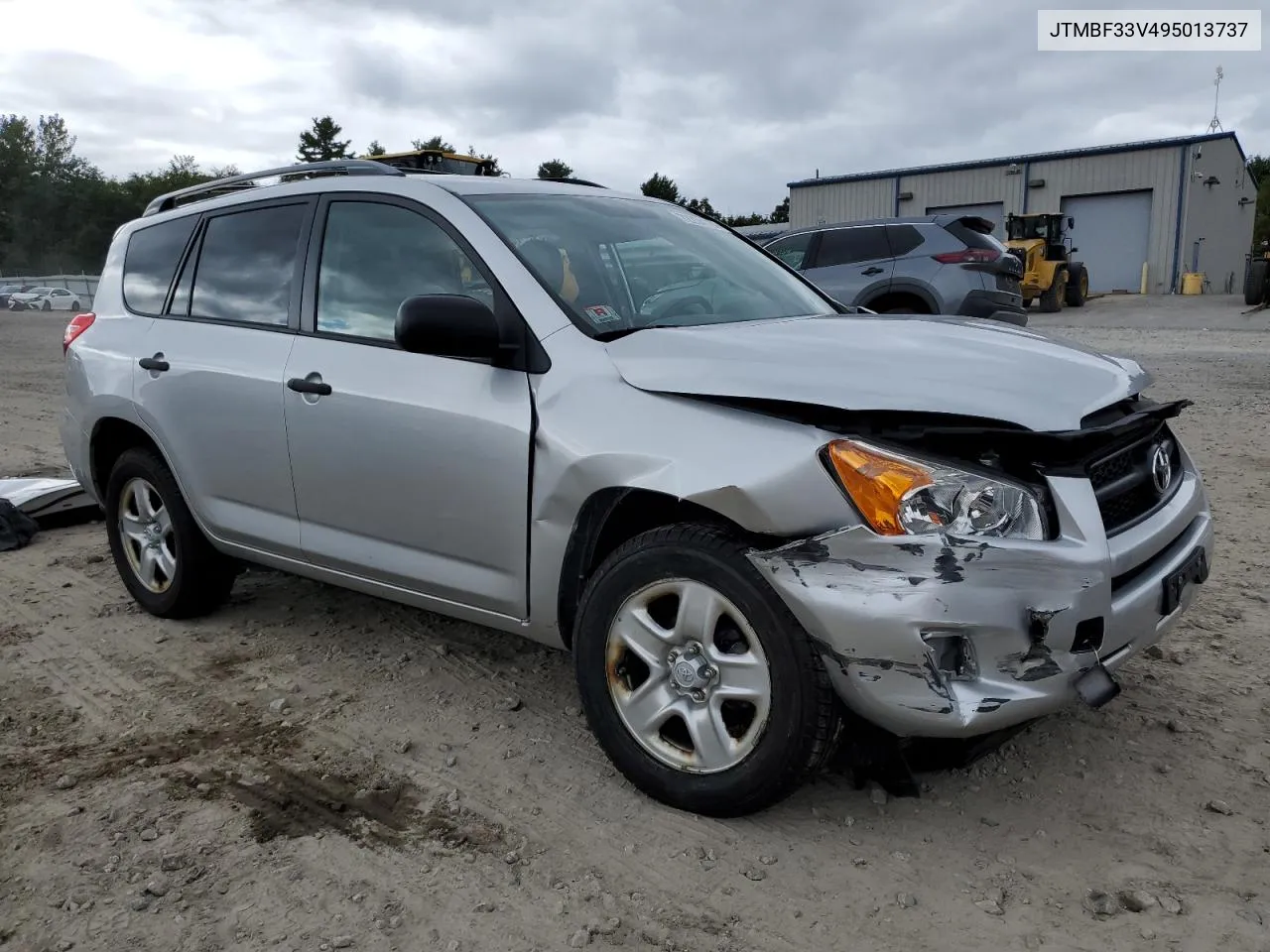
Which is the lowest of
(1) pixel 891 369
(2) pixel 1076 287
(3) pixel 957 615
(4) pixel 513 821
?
(4) pixel 513 821

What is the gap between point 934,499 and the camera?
243 centimetres

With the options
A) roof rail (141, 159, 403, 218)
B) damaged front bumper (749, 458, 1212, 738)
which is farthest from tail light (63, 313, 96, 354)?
damaged front bumper (749, 458, 1212, 738)

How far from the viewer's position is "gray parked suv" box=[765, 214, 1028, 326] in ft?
37.0

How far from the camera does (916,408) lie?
2432mm

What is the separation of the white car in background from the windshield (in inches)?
1518

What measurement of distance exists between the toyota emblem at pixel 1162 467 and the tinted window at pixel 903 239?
29.6 ft

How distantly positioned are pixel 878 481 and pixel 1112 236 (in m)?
35.8

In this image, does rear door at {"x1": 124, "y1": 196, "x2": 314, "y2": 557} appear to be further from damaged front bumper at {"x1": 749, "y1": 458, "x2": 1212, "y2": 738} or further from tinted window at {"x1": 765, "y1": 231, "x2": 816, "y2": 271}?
tinted window at {"x1": 765, "y1": 231, "x2": 816, "y2": 271}

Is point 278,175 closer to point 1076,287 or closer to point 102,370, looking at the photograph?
point 102,370

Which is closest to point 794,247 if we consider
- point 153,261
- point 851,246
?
point 851,246

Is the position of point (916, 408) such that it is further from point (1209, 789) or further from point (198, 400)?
point (198, 400)

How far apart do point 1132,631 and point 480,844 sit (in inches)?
68.4

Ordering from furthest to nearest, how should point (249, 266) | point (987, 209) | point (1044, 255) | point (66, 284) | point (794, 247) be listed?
point (66, 284)
point (987, 209)
point (1044, 255)
point (794, 247)
point (249, 266)

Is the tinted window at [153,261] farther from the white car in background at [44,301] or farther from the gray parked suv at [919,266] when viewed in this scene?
the white car in background at [44,301]
